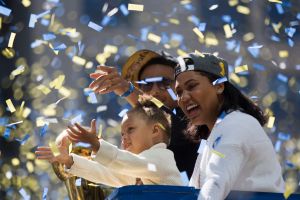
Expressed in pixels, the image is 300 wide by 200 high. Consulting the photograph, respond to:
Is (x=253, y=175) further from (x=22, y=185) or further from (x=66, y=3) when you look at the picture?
(x=66, y=3)

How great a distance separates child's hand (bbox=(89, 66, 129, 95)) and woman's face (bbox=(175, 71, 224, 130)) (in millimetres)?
600

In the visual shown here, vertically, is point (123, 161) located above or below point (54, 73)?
above

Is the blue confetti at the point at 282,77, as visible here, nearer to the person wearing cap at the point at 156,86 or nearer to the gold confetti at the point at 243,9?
the gold confetti at the point at 243,9

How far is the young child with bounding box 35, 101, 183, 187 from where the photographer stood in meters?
5.48

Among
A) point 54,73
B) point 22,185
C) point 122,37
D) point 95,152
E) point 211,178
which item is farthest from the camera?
point 122,37

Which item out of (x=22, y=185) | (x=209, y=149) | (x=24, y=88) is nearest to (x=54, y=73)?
(x=24, y=88)

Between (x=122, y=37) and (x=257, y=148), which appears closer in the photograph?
(x=257, y=148)

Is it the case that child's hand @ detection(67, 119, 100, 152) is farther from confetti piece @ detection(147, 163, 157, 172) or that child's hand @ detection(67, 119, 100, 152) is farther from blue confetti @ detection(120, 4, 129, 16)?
blue confetti @ detection(120, 4, 129, 16)

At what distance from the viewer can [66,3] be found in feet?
44.0

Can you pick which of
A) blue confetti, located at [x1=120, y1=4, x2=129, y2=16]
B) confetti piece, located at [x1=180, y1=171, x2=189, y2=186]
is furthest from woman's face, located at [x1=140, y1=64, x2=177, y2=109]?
blue confetti, located at [x1=120, y1=4, x2=129, y2=16]

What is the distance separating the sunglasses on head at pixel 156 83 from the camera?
6.28 m

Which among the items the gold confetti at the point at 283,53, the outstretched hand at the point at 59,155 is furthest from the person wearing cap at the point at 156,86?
A: the gold confetti at the point at 283,53

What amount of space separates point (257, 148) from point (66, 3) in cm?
869

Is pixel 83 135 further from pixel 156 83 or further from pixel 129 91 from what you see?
pixel 156 83
